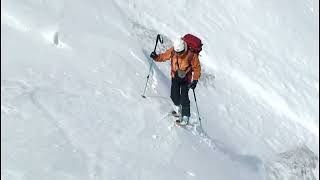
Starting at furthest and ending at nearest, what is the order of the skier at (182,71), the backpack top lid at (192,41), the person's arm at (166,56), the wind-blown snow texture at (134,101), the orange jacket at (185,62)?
the person's arm at (166,56)
the orange jacket at (185,62)
the skier at (182,71)
the backpack top lid at (192,41)
the wind-blown snow texture at (134,101)

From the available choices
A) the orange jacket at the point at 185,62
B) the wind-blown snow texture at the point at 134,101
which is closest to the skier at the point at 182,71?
the orange jacket at the point at 185,62

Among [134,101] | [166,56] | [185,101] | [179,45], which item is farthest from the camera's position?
[185,101]

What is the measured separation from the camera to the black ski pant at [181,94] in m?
11.4

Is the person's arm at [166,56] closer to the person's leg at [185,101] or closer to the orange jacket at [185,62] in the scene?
the orange jacket at [185,62]

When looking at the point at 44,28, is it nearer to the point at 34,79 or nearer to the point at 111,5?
the point at 34,79

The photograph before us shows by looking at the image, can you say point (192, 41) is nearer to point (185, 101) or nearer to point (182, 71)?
point (182, 71)

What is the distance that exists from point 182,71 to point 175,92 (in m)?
0.71

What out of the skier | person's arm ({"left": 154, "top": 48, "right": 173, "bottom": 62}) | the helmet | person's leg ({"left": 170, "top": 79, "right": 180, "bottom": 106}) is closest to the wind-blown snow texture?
person's leg ({"left": 170, "top": 79, "right": 180, "bottom": 106})

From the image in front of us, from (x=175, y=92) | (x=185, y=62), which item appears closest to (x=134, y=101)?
(x=175, y=92)

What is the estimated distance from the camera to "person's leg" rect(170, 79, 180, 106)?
11605 millimetres

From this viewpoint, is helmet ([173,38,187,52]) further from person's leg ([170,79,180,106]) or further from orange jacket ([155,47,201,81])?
person's leg ([170,79,180,106])

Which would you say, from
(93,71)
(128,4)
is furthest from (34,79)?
(128,4)

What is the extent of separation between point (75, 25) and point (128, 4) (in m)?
5.34

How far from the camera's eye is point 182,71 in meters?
11.2
